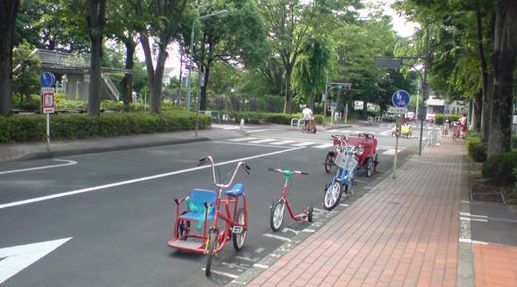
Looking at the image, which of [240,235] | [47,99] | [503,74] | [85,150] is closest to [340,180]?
[240,235]

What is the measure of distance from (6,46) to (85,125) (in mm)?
4058

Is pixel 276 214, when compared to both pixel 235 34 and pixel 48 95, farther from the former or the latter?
pixel 235 34

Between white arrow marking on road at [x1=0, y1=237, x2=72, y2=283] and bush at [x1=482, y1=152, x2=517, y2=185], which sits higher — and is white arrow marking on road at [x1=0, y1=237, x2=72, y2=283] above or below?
below

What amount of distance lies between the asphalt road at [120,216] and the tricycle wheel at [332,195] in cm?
17

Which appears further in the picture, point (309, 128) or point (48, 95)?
point (309, 128)

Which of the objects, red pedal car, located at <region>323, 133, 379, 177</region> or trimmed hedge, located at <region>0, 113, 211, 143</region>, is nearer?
red pedal car, located at <region>323, 133, 379, 177</region>

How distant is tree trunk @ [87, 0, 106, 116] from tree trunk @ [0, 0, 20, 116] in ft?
10.5

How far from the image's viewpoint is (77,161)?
50.1ft

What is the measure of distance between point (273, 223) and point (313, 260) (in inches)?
65.3

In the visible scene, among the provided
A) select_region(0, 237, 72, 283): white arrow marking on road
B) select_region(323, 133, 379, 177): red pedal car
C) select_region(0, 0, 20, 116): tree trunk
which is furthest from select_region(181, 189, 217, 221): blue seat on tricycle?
select_region(0, 0, 20, 116): tree trunk

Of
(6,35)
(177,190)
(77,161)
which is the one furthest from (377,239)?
(6,35)

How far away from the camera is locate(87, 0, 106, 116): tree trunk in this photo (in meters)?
21.5

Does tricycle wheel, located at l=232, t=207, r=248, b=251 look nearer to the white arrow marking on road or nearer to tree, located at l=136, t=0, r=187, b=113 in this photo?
the white arrow marking on road

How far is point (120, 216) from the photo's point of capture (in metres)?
8.23
